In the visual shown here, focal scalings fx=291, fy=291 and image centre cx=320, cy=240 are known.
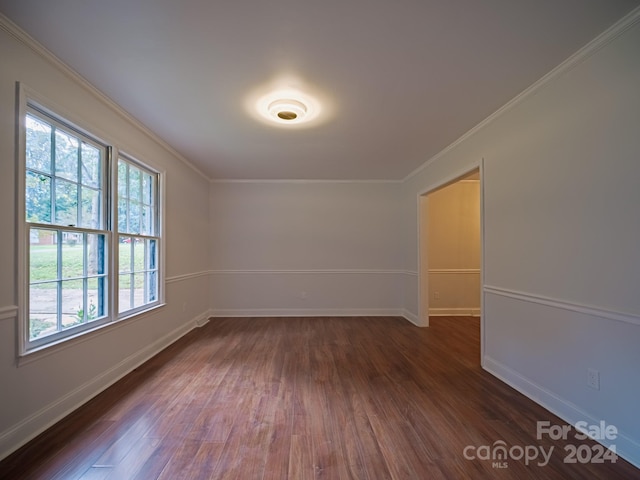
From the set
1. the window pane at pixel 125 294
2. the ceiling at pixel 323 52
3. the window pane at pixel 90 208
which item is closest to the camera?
the ceiling at pixel 323 52

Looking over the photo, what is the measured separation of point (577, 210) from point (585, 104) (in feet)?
2.34

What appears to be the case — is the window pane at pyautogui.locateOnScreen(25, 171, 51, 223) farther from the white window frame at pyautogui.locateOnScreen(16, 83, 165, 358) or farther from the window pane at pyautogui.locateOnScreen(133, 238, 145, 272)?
the window pane at pyautogui.locateOnScreen(133, 238, 145, 272)

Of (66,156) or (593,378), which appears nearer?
(593,378)

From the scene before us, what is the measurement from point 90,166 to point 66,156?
0.87ft

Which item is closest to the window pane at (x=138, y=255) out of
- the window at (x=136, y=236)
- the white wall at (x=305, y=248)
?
the window at (x=136, y=236)

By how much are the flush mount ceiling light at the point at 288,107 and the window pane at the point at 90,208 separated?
1641mm

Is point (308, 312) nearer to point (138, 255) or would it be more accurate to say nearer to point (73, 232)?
point (138, 255)

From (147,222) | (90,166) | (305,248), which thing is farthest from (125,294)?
(305,248)

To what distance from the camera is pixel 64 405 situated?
213 cm

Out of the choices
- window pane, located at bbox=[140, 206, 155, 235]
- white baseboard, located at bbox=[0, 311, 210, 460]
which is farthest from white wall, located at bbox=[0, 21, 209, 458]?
window pane, located at bbox=[140, 206, 155, 235]

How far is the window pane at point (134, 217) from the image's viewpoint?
317 centimetres

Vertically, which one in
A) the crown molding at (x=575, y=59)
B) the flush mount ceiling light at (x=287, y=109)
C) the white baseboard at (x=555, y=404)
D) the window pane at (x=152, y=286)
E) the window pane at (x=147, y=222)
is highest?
the crown molding at (x=575, y=59)

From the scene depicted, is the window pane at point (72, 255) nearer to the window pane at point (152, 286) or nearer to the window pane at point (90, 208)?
the window pane at point (90, 208)

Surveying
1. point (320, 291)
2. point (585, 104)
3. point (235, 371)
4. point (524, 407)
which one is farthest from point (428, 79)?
point (320, 291)
